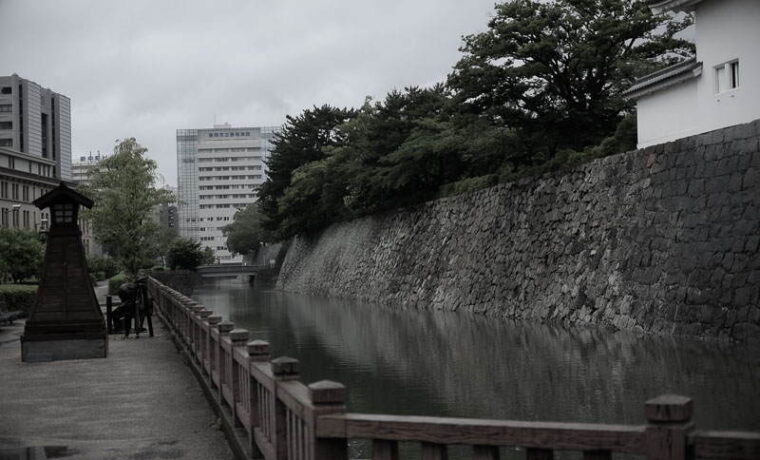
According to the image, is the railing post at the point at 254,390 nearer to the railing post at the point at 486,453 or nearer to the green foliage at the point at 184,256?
the railing post at the point at 486,453

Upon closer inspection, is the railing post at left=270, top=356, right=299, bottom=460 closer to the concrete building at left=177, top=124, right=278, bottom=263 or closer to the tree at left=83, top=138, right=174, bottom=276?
the tree at left=83, top=138, right=174, bottom=276

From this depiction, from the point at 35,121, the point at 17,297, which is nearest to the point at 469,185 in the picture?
the point at 17,297

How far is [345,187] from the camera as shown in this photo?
48594 millimetres

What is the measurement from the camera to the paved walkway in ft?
24.3

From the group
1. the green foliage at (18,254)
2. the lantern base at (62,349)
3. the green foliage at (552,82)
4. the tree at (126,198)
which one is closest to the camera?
the lantern base at (62,349)

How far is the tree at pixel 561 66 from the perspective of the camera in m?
26.3

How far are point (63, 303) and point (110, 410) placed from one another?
6.06m

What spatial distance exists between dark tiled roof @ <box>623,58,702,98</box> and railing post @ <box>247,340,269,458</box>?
15.9 meters

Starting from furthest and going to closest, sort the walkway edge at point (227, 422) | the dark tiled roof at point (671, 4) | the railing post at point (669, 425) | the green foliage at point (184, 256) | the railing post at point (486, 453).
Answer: the green foliage at point (184, 256) → the dark tiled roof at point (671, 4) → the walkway edge at point (227, 422) → the railing post at point (486, 453) → the railing post at point (669, 425)

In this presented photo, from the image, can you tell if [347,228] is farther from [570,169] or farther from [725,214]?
[725,214]

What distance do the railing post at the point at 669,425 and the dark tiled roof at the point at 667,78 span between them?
704 inches

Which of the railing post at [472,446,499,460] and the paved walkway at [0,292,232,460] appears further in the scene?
the paved walkway at [0,292,232,460]

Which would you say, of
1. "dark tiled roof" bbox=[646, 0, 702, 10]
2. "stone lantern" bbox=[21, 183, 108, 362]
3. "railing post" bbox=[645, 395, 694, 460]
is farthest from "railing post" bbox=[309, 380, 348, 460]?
"dark tiled roof" bbox=[646, 0, 702, 10]

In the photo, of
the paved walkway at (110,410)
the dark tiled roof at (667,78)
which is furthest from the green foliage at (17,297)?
the dark tiled roof at (667,78)
